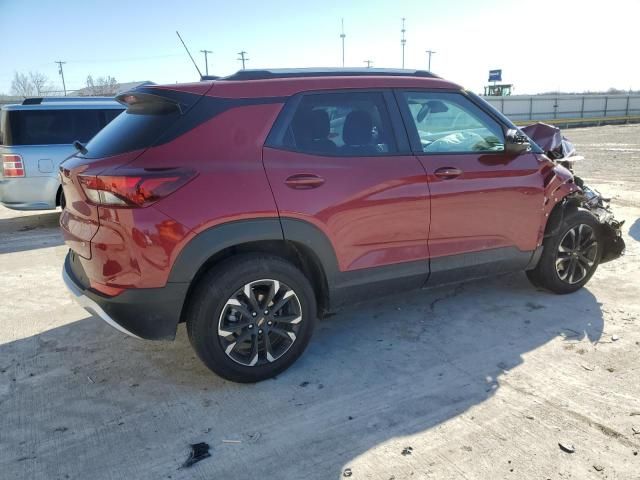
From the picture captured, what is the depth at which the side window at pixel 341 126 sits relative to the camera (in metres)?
3.13

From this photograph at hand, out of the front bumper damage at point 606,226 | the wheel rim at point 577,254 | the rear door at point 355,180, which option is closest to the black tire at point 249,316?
the rear door at point 355,180

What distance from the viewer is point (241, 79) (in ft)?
10.2

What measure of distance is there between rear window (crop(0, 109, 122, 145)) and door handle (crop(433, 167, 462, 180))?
6.44 meters

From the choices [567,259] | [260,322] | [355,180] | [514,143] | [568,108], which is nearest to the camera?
[260,322]

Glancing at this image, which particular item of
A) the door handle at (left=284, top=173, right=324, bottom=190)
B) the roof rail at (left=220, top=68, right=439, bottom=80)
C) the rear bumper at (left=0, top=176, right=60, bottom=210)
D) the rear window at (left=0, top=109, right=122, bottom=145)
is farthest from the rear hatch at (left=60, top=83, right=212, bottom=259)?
the rear window at (left=0, top=109, right=122, bottom=145)

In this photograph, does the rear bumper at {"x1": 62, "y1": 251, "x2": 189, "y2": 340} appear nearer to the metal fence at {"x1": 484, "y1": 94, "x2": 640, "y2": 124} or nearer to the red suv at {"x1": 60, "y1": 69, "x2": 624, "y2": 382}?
the red suv at {"x1": 60, "y1": 69, "x2": 624, "y2": 382}

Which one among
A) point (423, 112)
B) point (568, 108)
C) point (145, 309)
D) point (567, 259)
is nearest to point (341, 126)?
point (423, 112)

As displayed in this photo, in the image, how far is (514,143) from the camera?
379 centimetres

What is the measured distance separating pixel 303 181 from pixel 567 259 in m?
2.73

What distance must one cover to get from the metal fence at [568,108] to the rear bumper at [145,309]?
1483 inches

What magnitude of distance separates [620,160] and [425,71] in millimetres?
14266

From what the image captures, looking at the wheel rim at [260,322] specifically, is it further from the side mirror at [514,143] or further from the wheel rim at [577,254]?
the wheel rim at [577,254]

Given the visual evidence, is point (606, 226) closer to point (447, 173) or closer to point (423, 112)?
point (447, 173)

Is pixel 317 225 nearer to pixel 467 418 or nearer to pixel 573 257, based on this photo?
pixel 467 418
